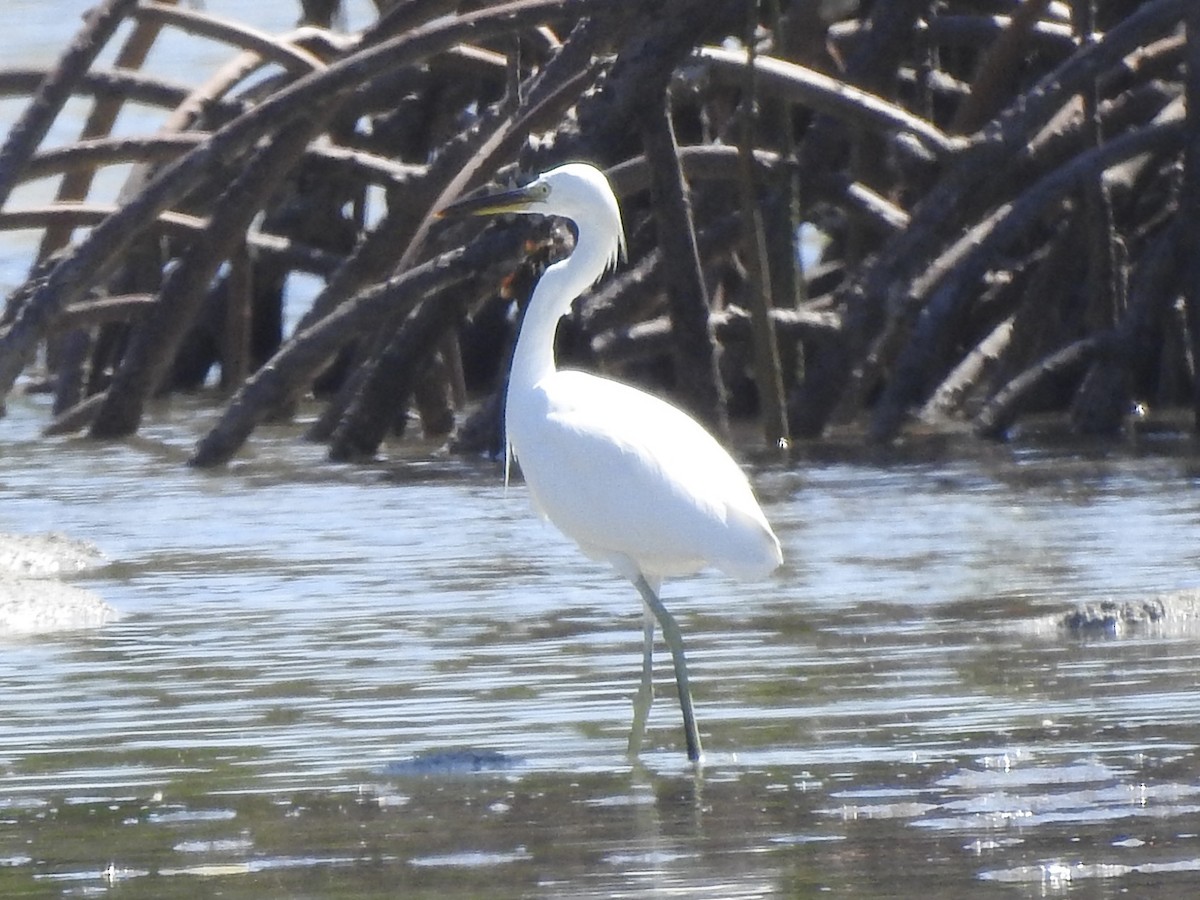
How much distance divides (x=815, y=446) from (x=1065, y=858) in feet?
22.9

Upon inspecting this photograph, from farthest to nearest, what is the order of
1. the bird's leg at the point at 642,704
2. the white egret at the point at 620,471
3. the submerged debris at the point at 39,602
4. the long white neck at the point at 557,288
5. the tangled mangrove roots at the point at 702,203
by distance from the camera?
the tangled mangrove roots at the point at 702,203
the submerged debris at the point at 39,602
the long white neck at the point at 557,288
the white egret at the point at 620,471
the bird's leg at the point at 642,704

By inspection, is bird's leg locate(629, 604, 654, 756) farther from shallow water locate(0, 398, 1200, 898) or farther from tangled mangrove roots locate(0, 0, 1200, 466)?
tangled mangrove roots locate(0, 0, 1200, 466)

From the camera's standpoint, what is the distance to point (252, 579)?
8.79 metres

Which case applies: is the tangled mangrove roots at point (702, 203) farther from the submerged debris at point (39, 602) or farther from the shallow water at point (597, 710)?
the submerged debris at point (39, 602)

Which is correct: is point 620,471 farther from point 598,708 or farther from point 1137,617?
point 1137,617

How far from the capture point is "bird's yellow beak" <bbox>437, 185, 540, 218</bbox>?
7027 mm

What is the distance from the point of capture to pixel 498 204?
7.21 m

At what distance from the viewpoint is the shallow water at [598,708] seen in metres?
4.84

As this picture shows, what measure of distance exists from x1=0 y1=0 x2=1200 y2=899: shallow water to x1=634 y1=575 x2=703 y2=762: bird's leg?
0.08 m

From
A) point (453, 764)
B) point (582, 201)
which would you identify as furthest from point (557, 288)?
point (453, 764)

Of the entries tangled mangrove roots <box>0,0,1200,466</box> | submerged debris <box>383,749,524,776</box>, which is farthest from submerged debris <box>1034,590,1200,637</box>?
tangled mangrove roots <box>0,0,1200,466</box>

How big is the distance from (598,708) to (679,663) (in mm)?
481

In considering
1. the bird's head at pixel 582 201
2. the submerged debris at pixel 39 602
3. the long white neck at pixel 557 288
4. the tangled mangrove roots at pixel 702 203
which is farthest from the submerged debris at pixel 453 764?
the tangled mangrove roots at pixel 702 203

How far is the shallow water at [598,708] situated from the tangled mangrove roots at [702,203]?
33.7 inches
